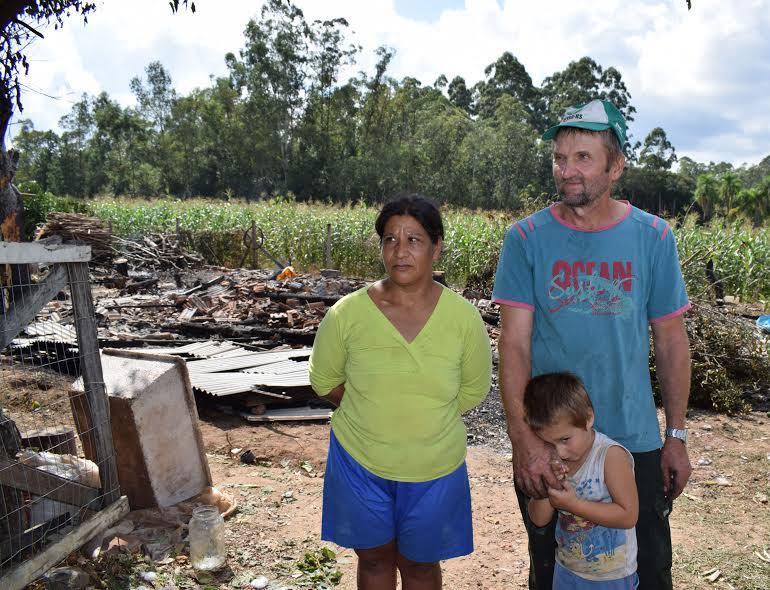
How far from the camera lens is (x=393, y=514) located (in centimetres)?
229

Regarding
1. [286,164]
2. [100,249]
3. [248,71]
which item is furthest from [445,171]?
[100,249]

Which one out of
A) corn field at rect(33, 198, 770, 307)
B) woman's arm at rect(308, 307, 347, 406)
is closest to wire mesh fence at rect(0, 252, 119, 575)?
woman's arm at rect(308, 307, 347, 406)

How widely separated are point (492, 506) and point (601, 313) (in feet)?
9.40

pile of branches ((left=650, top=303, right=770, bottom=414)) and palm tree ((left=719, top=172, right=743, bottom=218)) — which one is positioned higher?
palm tree ((left=719, top=172, right=743, bottom=218))

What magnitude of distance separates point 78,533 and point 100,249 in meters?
16.7

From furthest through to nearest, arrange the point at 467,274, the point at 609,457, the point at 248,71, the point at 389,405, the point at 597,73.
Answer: the point at 597,73
the point at 248,71
the point at 467,274
the point at 389,405
the point at 609,457

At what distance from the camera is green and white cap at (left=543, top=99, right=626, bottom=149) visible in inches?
81.9

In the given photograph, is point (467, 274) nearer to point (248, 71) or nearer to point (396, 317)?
point (396, 317)

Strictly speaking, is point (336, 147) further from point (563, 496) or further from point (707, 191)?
point (563, 496)

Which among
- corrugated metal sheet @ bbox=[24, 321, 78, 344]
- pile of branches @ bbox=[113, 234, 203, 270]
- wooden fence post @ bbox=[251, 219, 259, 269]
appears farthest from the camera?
pile of branches @ bbox=[113, 234, 203, 270]

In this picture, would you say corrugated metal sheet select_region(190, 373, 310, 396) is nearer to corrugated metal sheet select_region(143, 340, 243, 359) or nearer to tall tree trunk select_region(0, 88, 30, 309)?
corrugated metal sheet select_region(143, 340, 243, 359)

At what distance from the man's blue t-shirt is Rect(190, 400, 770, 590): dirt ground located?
1.82 m

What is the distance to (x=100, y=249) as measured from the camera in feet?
59.9

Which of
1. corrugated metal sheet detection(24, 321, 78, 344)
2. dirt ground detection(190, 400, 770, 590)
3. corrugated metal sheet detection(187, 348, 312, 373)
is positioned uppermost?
corrugated metal sheet detection(24, 321, 78, 344)
